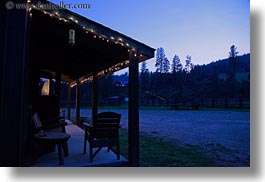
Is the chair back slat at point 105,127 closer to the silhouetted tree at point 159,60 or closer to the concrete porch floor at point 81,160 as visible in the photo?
the concrete porch floor at point 81,160

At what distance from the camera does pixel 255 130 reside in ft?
10.1

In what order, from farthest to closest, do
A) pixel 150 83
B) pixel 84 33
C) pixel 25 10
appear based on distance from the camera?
pixel 150 83, pixel 84 33, pixel 25 10

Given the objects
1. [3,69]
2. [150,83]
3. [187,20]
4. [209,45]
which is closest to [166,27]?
[187,20]

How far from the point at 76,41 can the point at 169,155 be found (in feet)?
9.08

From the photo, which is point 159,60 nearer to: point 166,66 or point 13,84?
point 166,66

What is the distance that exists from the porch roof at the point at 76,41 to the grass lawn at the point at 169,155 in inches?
71.3

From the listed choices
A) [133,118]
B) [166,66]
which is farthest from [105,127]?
[166,66]

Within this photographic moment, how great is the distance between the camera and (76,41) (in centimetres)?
379

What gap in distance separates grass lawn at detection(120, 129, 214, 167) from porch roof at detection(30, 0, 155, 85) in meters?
1.81

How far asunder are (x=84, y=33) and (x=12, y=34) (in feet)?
3.54

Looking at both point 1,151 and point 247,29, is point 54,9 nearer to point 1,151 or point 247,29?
point 1,151

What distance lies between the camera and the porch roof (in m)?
2.93

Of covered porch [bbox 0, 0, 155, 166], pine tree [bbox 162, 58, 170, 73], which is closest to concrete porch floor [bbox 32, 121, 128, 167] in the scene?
covered porch [bbox 0, 0, 155, 166]

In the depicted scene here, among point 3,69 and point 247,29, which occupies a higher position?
point 247,29
